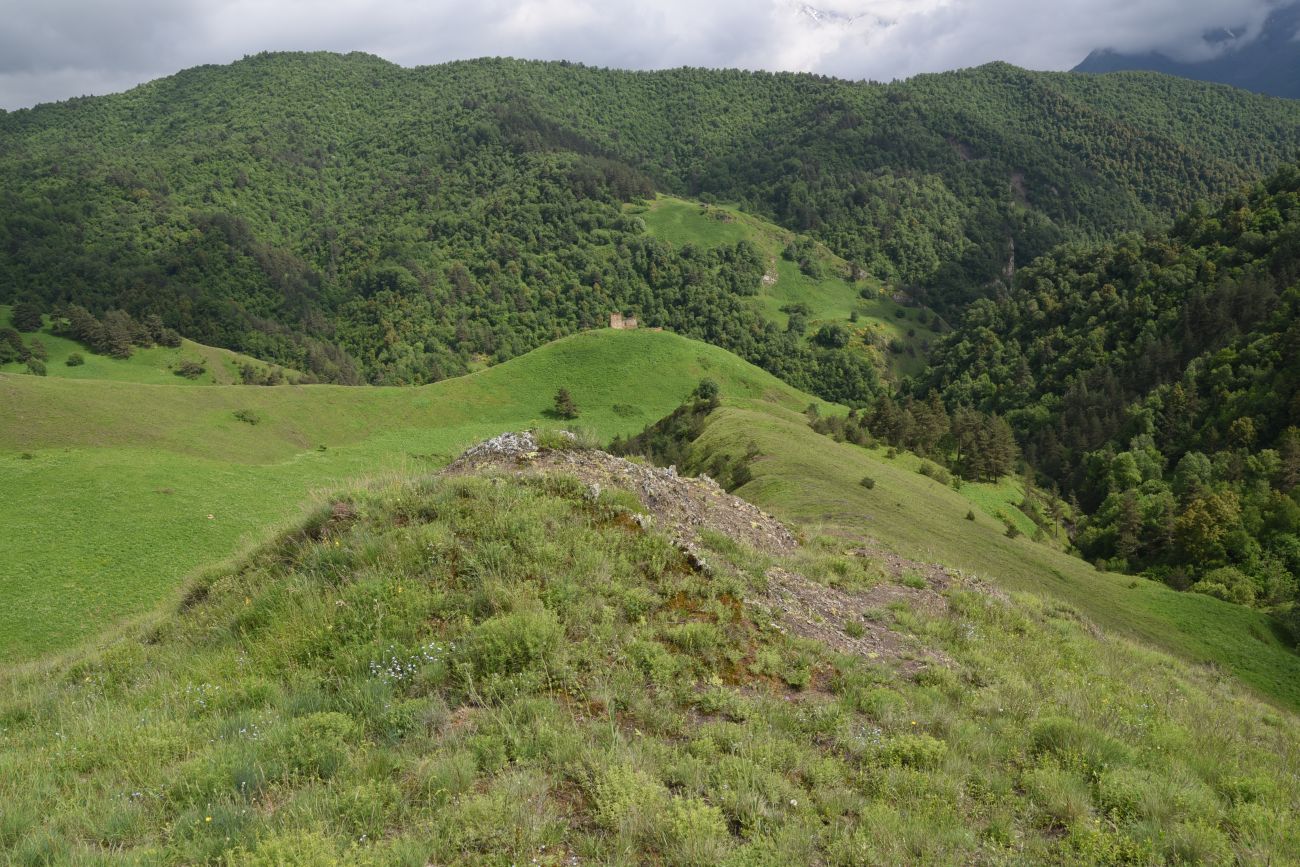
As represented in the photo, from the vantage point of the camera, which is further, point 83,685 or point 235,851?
point 83,685

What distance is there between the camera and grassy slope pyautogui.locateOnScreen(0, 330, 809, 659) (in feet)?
103

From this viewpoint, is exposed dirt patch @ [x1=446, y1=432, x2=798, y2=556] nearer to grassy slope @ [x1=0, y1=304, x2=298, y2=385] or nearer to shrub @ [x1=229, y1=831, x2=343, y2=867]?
shrub @ [x1=229, y1=831, x2=343, y2=867]

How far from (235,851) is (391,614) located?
3.39m

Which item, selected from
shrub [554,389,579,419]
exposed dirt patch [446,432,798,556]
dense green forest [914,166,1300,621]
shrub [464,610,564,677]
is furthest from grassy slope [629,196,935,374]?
shrub [464,610,564,677]

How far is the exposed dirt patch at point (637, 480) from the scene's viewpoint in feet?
38.0

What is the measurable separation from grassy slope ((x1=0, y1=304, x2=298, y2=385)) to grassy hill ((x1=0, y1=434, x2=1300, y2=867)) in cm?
11139

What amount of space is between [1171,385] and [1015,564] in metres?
70.5

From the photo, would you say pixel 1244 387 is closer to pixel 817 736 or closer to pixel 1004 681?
pixel 1004 681

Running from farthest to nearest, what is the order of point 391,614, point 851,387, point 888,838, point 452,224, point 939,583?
point 452,224, point 851,387, point 939,583, point 391,614, point 888,838

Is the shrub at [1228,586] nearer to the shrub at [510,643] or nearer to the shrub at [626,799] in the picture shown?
the shrub at [510,643]

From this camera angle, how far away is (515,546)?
8.80 metres

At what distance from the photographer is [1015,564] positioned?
30594 mm

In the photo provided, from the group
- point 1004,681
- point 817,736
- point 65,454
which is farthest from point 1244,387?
point 65,454

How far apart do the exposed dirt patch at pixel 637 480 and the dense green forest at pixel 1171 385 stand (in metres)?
39.9
